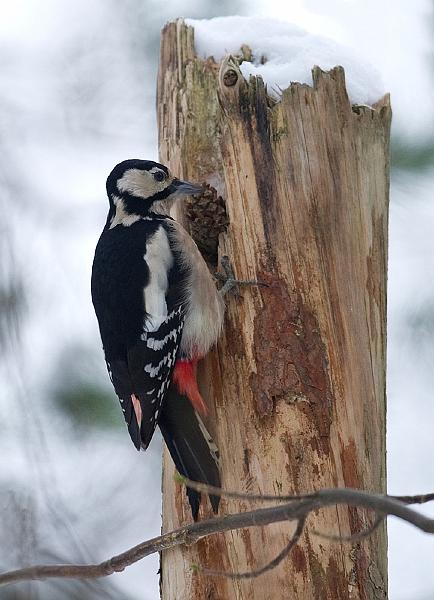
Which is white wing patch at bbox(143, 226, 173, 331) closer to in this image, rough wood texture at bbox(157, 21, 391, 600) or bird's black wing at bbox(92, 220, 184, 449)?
bird's black wing at bbox(92, 220, 184, 449)

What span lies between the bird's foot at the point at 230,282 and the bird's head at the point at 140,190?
326 mm

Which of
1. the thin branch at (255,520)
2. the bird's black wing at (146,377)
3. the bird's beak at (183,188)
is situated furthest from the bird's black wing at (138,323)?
the thin branch at (255,520)

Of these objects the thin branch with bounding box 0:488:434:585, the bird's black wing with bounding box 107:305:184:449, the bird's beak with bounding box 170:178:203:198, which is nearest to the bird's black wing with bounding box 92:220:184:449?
the bird's black wing with bounding box 107:305:184:449

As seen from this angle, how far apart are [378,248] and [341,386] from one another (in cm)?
51

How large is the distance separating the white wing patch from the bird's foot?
0.21 meters

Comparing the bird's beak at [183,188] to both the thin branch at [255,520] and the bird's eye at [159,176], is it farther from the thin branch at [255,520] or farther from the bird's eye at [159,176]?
the thin branch at [255,520]

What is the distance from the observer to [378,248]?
3100mm

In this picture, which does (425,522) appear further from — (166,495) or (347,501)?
(166,495)

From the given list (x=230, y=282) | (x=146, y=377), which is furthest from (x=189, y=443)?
(x=230, y=282)

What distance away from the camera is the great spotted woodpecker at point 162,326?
9.85 feet

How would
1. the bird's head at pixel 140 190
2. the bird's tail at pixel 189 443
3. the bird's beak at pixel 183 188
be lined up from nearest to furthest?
the bird's tail at pixel 189 443, the bird's beak at pixel 183 188, the bird's head at pixel 140 190

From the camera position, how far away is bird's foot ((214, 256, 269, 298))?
3050mm

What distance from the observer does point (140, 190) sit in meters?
3.55

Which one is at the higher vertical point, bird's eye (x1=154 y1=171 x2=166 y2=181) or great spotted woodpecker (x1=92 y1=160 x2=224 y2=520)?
bird's eye (x1=154 y1=171 x2=166 y2=181)
